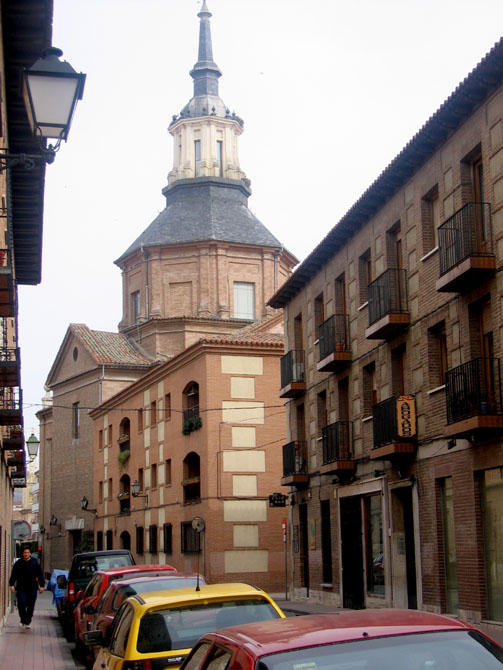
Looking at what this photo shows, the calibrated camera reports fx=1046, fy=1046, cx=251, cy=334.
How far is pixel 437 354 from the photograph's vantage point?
21422mm

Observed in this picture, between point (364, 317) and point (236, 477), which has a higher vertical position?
point (364, 317)

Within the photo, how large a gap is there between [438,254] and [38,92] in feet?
46.1

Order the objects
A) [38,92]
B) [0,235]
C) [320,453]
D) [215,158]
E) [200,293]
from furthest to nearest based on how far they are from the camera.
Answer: [215,158] → [200,293] → [320,453] → [0,235] → [38,92]

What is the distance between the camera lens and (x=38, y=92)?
25.3ft

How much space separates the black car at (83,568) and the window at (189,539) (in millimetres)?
14507

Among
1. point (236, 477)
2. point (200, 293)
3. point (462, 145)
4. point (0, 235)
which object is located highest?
point (200, 293)

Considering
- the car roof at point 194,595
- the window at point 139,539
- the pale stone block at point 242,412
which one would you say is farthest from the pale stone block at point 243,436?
the car roof at point 194,595

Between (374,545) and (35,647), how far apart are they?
9.22 meters

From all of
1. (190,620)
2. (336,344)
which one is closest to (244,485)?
(336,344)

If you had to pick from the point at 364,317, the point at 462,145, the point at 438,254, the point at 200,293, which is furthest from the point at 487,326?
the point at 200,293

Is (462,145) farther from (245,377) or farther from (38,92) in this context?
(245,377)

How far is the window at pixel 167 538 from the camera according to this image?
136 feet

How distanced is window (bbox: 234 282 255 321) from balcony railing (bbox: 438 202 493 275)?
38113 mm

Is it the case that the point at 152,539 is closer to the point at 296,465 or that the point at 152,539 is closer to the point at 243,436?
the point at 243,436
